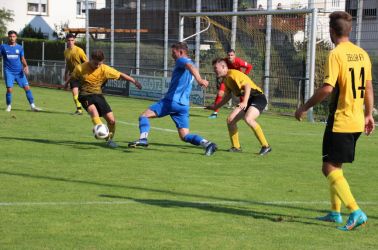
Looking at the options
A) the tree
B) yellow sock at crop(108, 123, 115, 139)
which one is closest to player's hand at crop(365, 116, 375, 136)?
yellow sock at crop(108, 123, 115, 139)

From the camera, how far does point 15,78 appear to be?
21.8 m

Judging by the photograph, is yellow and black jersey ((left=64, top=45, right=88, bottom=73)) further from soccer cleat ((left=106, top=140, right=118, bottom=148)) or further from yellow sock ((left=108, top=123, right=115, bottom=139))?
soccer cleat ((left=106, top=140, right=118, bottom=148))

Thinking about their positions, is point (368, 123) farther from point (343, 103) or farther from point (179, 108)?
point (179, 108)

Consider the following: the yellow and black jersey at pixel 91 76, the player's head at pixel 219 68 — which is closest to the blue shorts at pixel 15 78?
the yellow and black jersey at pixel 91 76

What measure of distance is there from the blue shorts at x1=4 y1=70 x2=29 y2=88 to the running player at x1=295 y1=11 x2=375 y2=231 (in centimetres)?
1511

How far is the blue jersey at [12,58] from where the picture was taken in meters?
21.6

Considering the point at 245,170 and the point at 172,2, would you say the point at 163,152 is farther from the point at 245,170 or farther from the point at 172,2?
the point at 172,2

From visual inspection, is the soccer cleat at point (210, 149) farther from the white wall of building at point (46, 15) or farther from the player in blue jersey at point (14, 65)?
the white wall of building at point (46, 15)

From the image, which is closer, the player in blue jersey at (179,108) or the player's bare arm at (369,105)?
the player's bare arm at (369,105)

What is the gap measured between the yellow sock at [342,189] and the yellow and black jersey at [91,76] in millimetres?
7378

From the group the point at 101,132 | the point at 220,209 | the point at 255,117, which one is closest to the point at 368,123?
the point at 220,209

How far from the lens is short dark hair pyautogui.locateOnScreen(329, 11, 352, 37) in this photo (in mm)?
7168

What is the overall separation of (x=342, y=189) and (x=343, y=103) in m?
0.82

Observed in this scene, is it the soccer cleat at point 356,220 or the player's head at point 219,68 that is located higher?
the player's head at point 219,68
